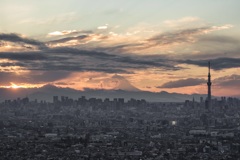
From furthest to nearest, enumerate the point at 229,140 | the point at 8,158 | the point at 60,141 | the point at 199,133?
the point at 199,133 → the point at 229,140 → the point at 60,141 → the point at 8,158

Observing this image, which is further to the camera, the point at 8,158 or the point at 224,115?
the point at 224,115

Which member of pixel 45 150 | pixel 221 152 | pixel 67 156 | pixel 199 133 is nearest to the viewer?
pixel 67 156

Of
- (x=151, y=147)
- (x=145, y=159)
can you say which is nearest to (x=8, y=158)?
(x=145, y=159)

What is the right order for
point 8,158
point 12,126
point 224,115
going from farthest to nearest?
point 224,115, point 12,126, point 8,158

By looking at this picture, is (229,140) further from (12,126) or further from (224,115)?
(224,115)

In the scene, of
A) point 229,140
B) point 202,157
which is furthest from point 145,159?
point 229,140

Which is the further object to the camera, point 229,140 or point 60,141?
point 229,140

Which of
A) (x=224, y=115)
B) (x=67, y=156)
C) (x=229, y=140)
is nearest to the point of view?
(x=67, y=156)

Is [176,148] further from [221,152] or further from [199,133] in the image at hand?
[199,133]
